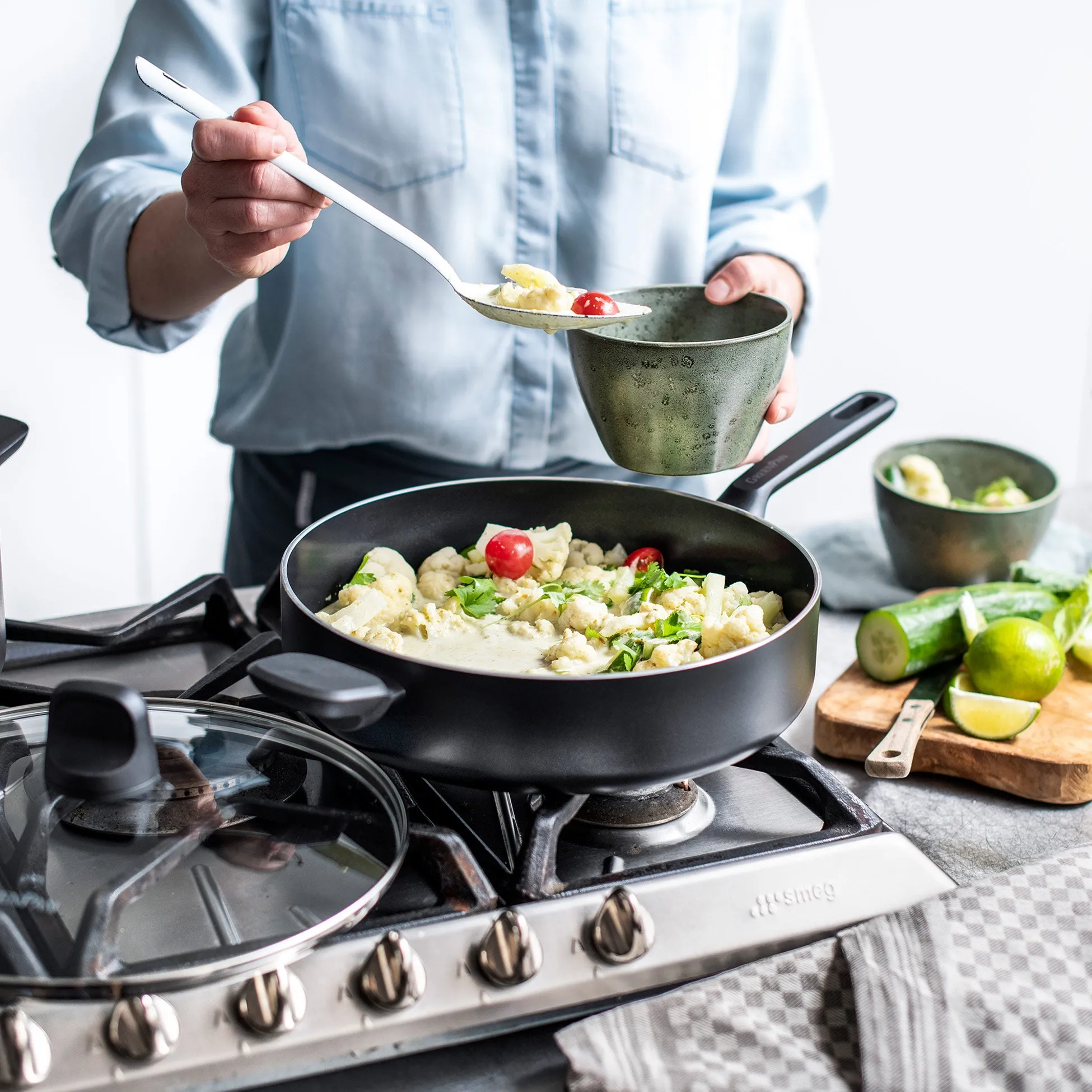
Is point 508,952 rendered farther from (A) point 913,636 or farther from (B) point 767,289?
(B) point 767,289

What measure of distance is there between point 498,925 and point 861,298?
311 centimetres

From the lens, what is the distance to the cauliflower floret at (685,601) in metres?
1.05

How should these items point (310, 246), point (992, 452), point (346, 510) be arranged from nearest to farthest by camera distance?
point (346, 510) → point (310, 246) → point (992, 452)

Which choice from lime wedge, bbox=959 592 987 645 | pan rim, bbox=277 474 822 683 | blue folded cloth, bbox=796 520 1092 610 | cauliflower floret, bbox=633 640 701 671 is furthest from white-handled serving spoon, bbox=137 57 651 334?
blue folded cloth, bbox=796 520 1092 610

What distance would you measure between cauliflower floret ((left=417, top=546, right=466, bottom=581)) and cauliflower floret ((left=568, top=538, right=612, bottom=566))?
0.37 feet

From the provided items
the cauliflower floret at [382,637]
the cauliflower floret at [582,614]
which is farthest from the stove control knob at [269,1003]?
the cauliflower floret at [582,614]

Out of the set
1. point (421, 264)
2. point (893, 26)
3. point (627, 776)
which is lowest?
point (627, 776)

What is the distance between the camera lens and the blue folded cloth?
1.55 m

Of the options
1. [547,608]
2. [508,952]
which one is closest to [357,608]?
[547,608]

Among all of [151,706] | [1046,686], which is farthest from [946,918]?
[151,706]

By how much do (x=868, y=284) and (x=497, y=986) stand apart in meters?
3.13

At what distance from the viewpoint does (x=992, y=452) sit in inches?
68.5

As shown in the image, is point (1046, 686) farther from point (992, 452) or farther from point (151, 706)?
point (151, 706)

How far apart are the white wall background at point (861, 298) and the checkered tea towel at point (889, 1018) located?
209 centimetres
